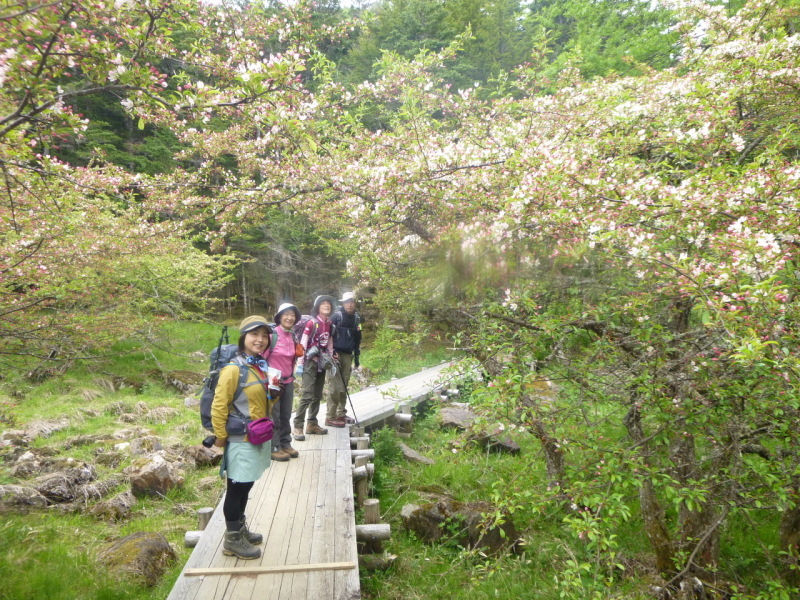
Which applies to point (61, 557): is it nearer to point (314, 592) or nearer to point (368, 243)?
point (314, 592)

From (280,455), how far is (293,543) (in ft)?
5.66

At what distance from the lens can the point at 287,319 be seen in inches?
208

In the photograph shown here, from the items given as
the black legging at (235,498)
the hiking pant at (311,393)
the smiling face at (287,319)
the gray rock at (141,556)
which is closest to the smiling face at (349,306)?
the hiking pant at (311,393)

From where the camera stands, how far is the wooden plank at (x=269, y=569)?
363 centimetres

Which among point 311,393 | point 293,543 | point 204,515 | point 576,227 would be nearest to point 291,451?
point 311,393

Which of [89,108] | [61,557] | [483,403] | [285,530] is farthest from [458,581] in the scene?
[89,108]

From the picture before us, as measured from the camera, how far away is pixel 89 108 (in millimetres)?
19953

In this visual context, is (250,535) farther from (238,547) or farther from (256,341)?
(256,341)

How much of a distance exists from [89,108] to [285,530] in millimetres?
22897

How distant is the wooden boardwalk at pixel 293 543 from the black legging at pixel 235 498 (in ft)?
1.27

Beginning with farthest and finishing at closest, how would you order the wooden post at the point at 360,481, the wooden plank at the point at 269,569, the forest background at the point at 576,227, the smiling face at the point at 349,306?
the smiling face at the point at 349,306 → the wooden post at the point at 360,481 → the wooden plank at the point at 269,569 → the forest background at the point at 576,227

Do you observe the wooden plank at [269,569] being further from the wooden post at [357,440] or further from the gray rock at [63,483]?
the gray rock at [63,483]

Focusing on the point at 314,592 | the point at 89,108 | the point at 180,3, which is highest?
the point at 89,108

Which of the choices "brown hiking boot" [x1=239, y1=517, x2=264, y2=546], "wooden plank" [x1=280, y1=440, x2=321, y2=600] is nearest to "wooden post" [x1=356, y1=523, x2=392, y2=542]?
"wooden plank" [x1=280, y1=440, x2=321, y2=600]
